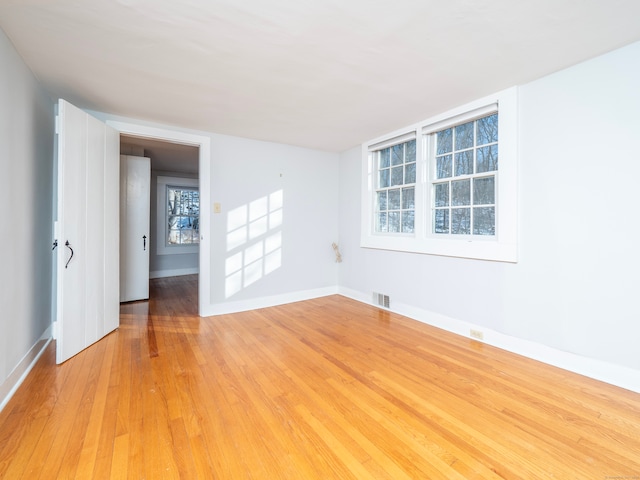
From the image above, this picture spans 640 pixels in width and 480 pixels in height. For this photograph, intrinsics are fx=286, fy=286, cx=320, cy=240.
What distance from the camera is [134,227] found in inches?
179

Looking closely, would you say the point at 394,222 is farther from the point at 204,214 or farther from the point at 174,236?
the point at 174,236

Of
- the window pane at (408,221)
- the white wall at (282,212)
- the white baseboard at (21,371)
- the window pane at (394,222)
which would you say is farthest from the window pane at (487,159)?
the white baseboard at (21,371)

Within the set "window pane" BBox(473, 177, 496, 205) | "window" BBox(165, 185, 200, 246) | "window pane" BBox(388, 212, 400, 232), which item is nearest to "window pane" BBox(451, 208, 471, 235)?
"window pane" BBox(473, 177, 496, 205)

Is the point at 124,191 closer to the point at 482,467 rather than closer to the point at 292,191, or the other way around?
the point at 292,191

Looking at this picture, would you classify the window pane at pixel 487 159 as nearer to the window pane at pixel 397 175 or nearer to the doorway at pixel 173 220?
the window pane at pixel 397 175

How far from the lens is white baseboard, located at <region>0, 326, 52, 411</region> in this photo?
1.88 m

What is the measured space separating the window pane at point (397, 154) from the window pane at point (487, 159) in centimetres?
108

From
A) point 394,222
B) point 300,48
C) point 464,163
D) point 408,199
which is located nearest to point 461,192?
point 464,163

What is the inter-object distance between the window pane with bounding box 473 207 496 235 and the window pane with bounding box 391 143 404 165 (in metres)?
1.28

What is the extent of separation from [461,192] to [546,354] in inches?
66.6

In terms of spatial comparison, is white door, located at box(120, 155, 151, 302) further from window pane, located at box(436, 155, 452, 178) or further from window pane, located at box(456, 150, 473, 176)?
window pane, located at box(456, 150, 473, 176)

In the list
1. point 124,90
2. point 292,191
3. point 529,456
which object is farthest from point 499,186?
point 124,90

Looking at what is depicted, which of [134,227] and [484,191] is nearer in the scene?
[484,191]

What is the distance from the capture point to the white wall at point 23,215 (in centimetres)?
191
